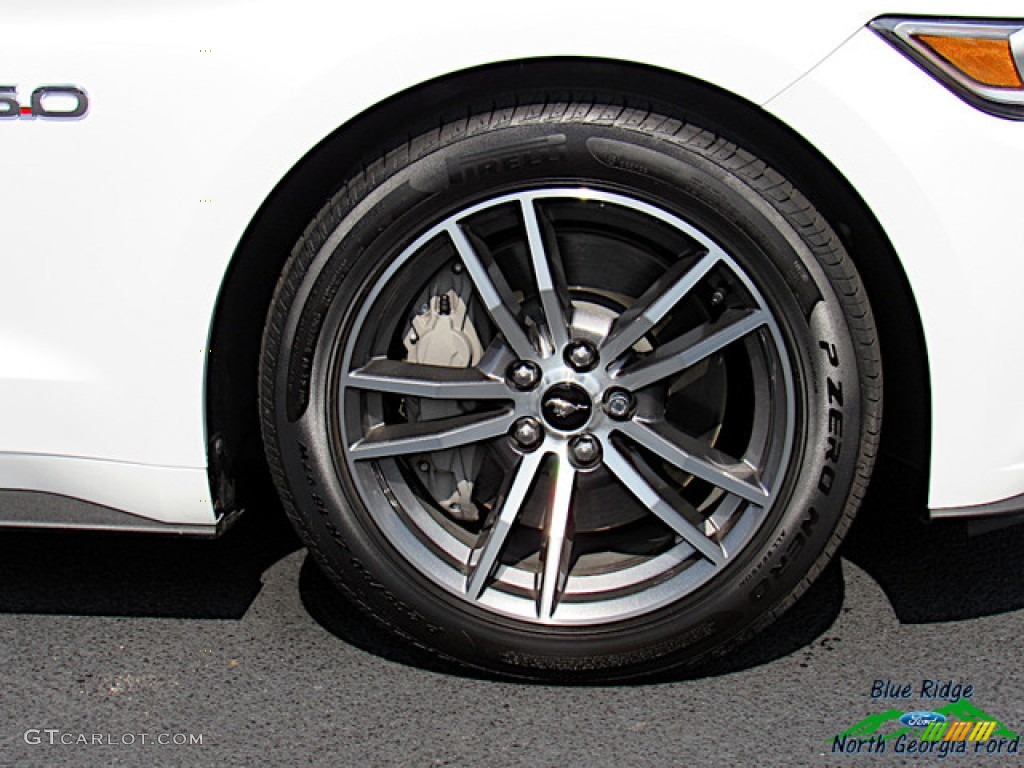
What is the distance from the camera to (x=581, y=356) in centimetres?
242

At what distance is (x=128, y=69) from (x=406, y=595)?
3.42 ft

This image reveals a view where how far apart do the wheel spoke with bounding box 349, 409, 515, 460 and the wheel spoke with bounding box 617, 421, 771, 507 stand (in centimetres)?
23

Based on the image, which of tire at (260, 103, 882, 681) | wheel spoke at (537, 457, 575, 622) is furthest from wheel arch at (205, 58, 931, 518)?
wheel spoke at (537, 457, 575, 622)

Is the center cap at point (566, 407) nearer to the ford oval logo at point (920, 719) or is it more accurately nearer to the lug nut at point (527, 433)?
the lug nut at point (527, 433)

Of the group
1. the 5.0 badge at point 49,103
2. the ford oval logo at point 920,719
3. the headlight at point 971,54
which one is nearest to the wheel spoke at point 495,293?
the 5.0 badge at point 49,103

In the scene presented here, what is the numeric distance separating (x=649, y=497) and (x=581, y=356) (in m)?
0.29

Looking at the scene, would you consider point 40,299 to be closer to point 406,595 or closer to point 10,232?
point 10,232

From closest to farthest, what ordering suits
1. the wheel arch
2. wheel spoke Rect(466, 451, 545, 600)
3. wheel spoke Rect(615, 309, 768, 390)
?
the wheel arch → wheel spoke Rect(615, 309, 768, 390) → wheel spoke Rect(466, 451, 545, 600)

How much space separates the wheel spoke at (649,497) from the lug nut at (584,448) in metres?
0.02

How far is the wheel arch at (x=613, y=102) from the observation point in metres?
2.27

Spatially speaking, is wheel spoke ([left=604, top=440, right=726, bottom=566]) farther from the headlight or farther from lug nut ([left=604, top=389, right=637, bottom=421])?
the headlight

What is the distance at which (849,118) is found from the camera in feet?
7.12

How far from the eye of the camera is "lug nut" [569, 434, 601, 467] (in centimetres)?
247

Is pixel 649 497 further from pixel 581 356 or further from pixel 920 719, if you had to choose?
Result: pixel 920 719
